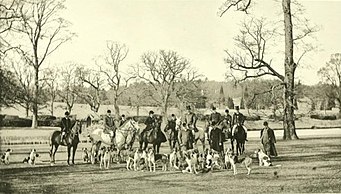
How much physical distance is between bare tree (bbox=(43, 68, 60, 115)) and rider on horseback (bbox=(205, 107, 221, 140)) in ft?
7.02

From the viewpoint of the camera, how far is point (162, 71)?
6617mm

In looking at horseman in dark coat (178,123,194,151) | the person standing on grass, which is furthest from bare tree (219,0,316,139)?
horseman in dark coat (178,123,194,151)

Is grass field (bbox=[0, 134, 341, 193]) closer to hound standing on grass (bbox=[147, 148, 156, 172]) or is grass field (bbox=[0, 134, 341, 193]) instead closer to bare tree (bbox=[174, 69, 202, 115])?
hound standing on grass (bbox=[147, 148, 156, 172])

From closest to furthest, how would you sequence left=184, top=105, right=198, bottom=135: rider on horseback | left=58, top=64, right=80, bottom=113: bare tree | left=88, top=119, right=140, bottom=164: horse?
left=58, top=64, right=80, bottom=113: bare tree
left=184, top=105, right=198, bottom=135: rider on horseback
left=88, top=119, right=140, bottom=164: horse

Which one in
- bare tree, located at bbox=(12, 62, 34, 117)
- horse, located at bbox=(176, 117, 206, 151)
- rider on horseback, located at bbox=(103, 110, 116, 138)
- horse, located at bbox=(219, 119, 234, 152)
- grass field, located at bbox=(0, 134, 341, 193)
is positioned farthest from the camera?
horse, located at bbox=(176, 117, 206, 151)

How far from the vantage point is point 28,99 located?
6344 millimetres

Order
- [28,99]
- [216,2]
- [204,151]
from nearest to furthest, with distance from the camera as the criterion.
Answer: [28,99] → [216,2] → [204,151]

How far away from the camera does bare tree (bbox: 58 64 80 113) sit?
6500 mm

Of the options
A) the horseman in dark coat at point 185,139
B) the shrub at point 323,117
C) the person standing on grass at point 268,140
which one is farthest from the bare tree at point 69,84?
the shrub at point 323,117

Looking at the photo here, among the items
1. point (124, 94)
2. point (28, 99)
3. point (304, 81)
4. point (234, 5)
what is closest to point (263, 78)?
point (304, 81)

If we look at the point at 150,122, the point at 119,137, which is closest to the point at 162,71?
the point at 150,122

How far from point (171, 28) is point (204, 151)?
2083mm

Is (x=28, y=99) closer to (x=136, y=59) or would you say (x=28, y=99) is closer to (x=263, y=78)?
(x=136, y=59)

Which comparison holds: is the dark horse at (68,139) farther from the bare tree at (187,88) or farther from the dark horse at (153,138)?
the bare tree at (187,88)
